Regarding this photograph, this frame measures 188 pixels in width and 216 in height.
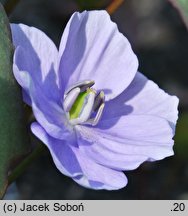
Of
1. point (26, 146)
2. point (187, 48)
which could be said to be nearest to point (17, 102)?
point (26, 146)

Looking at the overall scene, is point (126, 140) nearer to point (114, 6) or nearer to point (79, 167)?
point (79, 167)

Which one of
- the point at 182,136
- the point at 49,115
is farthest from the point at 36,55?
the point at 182,136

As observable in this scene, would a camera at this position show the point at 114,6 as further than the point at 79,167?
Yes

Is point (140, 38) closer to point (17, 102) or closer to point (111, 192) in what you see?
point (111, 192)

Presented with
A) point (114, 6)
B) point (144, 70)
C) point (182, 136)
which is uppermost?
point (114, 6)

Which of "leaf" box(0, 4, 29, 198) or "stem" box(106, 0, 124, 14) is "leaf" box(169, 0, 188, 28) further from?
"leaf" box(0, 4, 29, 198)

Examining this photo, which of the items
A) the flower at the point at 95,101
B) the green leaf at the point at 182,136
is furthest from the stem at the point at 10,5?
the green leaf at the point at 182,136

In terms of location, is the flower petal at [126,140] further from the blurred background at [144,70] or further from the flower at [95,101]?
the blurred background at [144,70]
